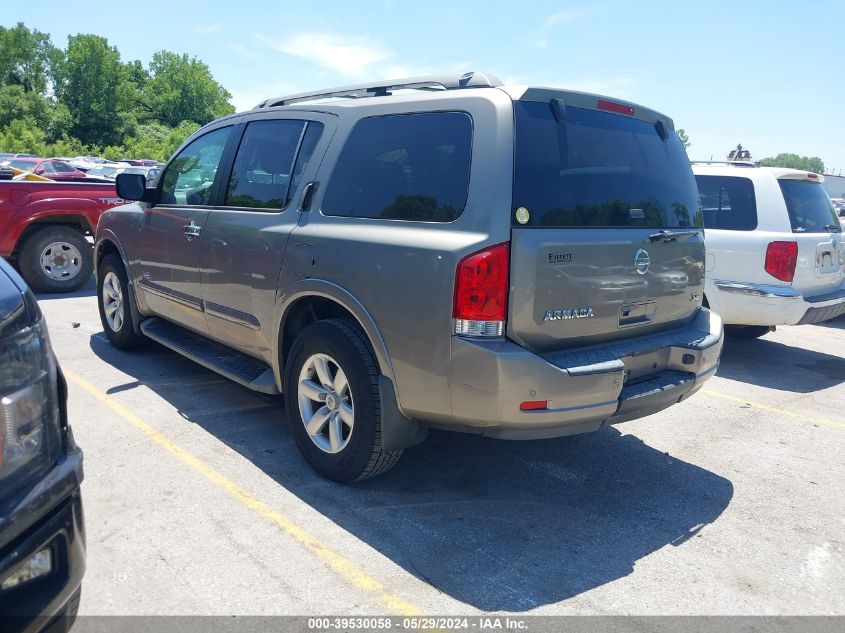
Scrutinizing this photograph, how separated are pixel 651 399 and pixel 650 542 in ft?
2.19

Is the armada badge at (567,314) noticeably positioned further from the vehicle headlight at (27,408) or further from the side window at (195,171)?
the side window at (195,171)

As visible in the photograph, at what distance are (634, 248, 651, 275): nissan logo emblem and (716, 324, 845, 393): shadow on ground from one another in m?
3.19

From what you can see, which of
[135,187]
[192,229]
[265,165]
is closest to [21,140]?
[135,187]

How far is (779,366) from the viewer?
6555mm

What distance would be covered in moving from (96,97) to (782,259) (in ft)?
260

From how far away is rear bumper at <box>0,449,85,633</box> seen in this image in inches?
64.3

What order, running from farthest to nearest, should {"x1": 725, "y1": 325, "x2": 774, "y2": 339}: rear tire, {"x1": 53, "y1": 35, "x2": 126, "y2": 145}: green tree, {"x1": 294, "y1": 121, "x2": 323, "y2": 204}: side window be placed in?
{"x1": 53, "y1": 35, "x2": 126, "y2": 145}: green tree < {"x1": 725, "y1": 325, "x2": 774, "y2": 339}: rear tire < {"x1": 294, "y1": 121, "x2": 323, "y2": 204}: side window

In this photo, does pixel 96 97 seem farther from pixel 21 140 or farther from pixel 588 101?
pixel 588 101

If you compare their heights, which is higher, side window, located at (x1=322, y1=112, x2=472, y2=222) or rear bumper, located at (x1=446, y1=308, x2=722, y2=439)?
side window, located at (x1=322, y1=112, x2=472, y2=222)

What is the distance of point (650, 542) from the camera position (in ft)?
10.3

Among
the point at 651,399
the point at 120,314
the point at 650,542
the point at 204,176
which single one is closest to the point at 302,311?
the point at 204,176

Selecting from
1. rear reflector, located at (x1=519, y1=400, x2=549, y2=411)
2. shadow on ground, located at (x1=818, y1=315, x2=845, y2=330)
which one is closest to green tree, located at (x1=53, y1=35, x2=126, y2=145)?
shadow on ground, located at (x1=818, y1=315, x2=845, y2=330)

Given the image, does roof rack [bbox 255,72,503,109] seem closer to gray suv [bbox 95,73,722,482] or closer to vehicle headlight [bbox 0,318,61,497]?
gray suv [bbox 95,73,722,482]

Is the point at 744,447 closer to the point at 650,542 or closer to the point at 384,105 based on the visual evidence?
the point at 650,542
